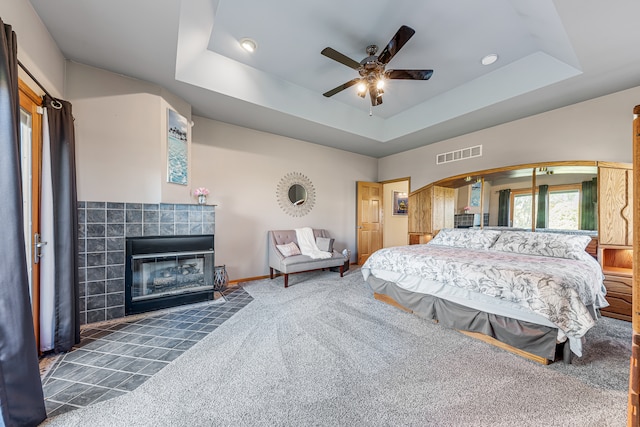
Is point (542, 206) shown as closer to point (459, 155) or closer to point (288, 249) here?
point (459, 155)

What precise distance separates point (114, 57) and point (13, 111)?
171 cm

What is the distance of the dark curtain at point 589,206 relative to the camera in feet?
10.2

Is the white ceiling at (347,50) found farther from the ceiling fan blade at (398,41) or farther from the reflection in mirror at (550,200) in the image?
the reflection in mirror at (550,200)

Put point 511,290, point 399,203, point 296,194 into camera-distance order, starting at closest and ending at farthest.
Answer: point 511,290, point 296,194, point 399,203

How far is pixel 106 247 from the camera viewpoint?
264 centimetres

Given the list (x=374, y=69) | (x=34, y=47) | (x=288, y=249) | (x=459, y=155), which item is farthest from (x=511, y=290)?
(x=34, y=47)

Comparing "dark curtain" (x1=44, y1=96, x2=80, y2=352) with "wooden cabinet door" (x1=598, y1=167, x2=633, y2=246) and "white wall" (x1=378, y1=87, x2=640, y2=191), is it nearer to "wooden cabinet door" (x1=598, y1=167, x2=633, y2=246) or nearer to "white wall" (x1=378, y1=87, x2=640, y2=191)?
"white wall" (x1=378, y1=87, x2=640, y2=191)

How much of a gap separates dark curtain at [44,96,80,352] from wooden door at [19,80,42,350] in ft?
0.27

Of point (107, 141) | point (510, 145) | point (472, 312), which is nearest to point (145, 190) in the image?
point (107, 141)

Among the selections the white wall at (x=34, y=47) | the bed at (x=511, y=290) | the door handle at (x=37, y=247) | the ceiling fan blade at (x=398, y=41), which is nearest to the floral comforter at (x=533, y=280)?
the bed at (x=511, y=290)

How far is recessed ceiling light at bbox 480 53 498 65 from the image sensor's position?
9.78ft

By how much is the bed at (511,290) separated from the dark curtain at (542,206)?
49cm

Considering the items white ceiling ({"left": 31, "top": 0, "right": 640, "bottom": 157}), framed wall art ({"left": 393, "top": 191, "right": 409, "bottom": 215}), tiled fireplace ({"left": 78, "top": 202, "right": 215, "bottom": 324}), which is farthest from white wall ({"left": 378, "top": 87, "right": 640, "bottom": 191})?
tiled fireplace ({"left": 78, "top": 202, "right": 215, "bottom": 324})

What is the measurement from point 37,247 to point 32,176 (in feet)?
1.89
